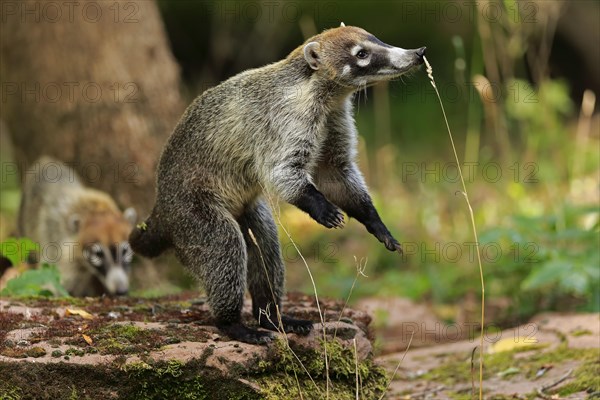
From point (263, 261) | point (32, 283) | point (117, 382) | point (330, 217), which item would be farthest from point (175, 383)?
point (32, 283)

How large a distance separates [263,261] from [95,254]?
4.20m

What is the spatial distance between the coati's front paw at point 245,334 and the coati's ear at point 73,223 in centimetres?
465

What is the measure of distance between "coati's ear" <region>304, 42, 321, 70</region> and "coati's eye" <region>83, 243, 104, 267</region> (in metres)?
4.49

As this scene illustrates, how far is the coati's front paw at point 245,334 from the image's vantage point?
577cm

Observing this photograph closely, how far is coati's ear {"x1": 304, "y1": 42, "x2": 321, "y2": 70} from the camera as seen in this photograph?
6.34 metres

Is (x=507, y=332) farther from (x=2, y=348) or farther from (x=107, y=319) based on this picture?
(x=2, y=348)

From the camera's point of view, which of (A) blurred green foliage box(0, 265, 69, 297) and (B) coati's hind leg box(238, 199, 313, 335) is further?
(A) blurred green foliage box(0, 265, 69, 297)

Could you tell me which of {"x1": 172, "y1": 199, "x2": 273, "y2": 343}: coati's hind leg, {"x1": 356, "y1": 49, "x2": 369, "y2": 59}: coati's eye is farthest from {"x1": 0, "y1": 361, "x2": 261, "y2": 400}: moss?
{"x1": 356, "y1": 49, "x2": 369, "y2": 59}: coati's eye

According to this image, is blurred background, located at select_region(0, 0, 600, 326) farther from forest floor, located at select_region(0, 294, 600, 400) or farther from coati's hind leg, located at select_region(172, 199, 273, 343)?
coati's hind leg, located at select_region(172, 199, 273, 343)

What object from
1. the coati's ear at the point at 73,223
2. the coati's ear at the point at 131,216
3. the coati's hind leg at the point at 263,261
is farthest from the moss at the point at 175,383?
the coati's ear at the point at 73,223

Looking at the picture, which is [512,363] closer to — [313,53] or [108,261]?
[313,53]

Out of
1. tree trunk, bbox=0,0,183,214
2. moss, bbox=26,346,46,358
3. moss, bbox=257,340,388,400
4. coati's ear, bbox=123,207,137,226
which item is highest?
tree trunk, bbox=0,0,183,214

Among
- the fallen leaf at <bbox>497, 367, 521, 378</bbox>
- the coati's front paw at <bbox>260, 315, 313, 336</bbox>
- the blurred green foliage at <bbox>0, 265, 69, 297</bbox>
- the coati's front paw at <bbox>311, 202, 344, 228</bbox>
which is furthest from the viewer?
the blurred green foliage at <bbox>0, 265, 69, 297</bbox>

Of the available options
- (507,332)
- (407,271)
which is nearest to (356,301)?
(407,271)
